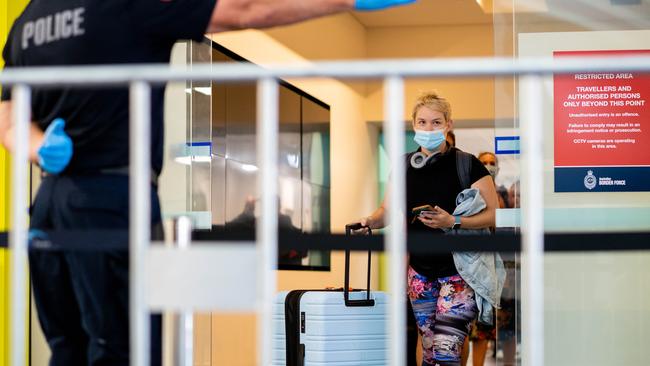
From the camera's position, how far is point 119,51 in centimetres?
217

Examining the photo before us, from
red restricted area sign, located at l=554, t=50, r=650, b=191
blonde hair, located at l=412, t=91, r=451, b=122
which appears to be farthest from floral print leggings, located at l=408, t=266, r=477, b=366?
red restricted area sign, located at l=554, t=50, r=650, b=191

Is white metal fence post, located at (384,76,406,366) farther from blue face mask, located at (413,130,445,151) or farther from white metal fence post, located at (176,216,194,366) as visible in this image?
blue face mask, located at (413,130,445,151)

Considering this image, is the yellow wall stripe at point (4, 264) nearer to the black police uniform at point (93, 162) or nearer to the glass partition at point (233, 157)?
the glass partition at point (233, 157)

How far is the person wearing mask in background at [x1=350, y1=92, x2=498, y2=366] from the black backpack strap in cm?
1

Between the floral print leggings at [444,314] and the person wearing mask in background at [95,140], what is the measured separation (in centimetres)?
191

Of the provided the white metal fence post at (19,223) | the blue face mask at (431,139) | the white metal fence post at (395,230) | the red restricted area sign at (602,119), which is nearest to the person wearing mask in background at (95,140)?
the white metal fence post at (19,223)

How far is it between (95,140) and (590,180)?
2795mm

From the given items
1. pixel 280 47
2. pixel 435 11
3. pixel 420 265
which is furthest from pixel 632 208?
pixel 435 11

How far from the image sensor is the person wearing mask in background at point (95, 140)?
2104 mm

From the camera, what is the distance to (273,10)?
2215mm

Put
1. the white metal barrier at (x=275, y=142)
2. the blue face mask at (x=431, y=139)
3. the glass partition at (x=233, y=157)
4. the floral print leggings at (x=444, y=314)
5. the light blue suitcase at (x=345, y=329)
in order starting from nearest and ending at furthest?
the white metal barrier at (x=275, y=142), the floral print leggings at (x=444, y=314), the blue face mask at (x=431, y=139), the light blue suitcase at (x=345, y=329), the glass partition at (x=233, y=157)

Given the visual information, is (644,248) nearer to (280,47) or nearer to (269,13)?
(269,13)

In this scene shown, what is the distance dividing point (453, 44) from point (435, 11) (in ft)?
2.28

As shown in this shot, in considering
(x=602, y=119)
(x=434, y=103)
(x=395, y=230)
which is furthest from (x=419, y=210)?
(x=395, y=230)
